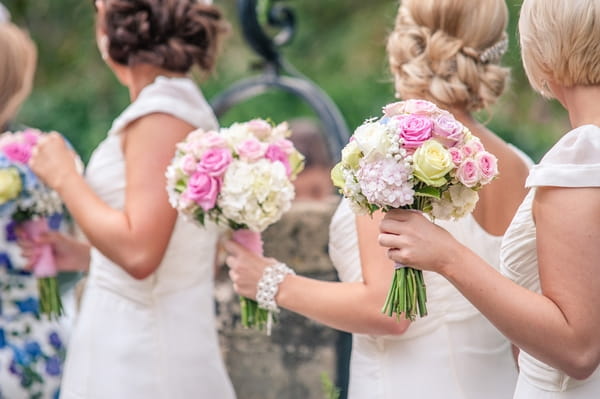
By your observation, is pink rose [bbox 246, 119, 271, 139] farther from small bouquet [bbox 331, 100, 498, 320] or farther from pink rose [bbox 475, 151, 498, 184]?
pink rose [bbox 475, 151, 498, 184]

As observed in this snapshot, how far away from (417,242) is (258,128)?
0.97 metres

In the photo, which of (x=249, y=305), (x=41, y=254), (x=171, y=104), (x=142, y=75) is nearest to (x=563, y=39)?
(x=249, y=305)

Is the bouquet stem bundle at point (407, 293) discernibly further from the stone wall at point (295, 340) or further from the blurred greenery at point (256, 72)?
the blurred greenery at point (256, 72)

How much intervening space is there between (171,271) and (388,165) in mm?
1400

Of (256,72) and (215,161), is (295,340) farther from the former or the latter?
(256,72)

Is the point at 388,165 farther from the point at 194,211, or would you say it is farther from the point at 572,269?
the point at 194,211

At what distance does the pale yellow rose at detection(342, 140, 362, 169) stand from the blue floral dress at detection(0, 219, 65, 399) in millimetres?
1759

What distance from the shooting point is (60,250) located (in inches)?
143

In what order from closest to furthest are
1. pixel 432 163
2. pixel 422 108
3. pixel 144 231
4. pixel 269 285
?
Answer: pixel 432 163 < pixel 422 108 < pixel 269 285 < pixel 144 231

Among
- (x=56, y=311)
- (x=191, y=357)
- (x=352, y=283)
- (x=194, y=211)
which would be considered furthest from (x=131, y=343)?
(x=352, y=283)

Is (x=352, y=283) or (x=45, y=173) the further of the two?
(x=45, y=173)

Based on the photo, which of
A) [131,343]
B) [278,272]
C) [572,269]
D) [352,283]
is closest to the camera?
[572,269]

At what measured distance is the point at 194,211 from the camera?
2.88 m

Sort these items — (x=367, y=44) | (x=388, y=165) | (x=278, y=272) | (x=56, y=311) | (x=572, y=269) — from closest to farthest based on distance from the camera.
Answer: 1. (x=572, y=269)
2. (x=388, y=165)
3. (x=278, y=272)
4. (x=56, y=311)
5. (x=367, y=44)
